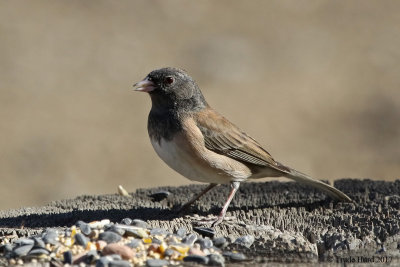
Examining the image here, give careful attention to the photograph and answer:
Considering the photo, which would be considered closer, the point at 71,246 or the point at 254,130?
the point at 71,246

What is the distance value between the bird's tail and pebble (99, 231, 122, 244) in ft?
6.07

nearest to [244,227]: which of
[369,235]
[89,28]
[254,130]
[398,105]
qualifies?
[369,235]

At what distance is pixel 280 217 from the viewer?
512 cm

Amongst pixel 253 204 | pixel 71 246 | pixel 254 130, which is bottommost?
pixel 71 246

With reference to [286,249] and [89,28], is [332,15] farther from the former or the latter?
[286,249]

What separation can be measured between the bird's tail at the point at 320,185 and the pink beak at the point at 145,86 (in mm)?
1186

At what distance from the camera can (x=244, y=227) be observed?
4.73 metres

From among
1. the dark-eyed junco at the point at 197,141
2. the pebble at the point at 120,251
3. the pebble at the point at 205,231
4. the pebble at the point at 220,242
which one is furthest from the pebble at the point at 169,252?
the dark-eyed junco at the point at 197,141

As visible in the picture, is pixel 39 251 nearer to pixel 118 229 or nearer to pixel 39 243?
pixel 39 243

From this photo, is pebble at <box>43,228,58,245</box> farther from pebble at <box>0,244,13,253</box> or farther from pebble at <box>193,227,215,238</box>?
pebble at <box>193,227,215,238</box>

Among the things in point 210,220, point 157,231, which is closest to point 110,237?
point 157,231

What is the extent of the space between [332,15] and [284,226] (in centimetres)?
1038

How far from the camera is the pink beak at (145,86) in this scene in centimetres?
534

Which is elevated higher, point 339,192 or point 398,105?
point 398,105
